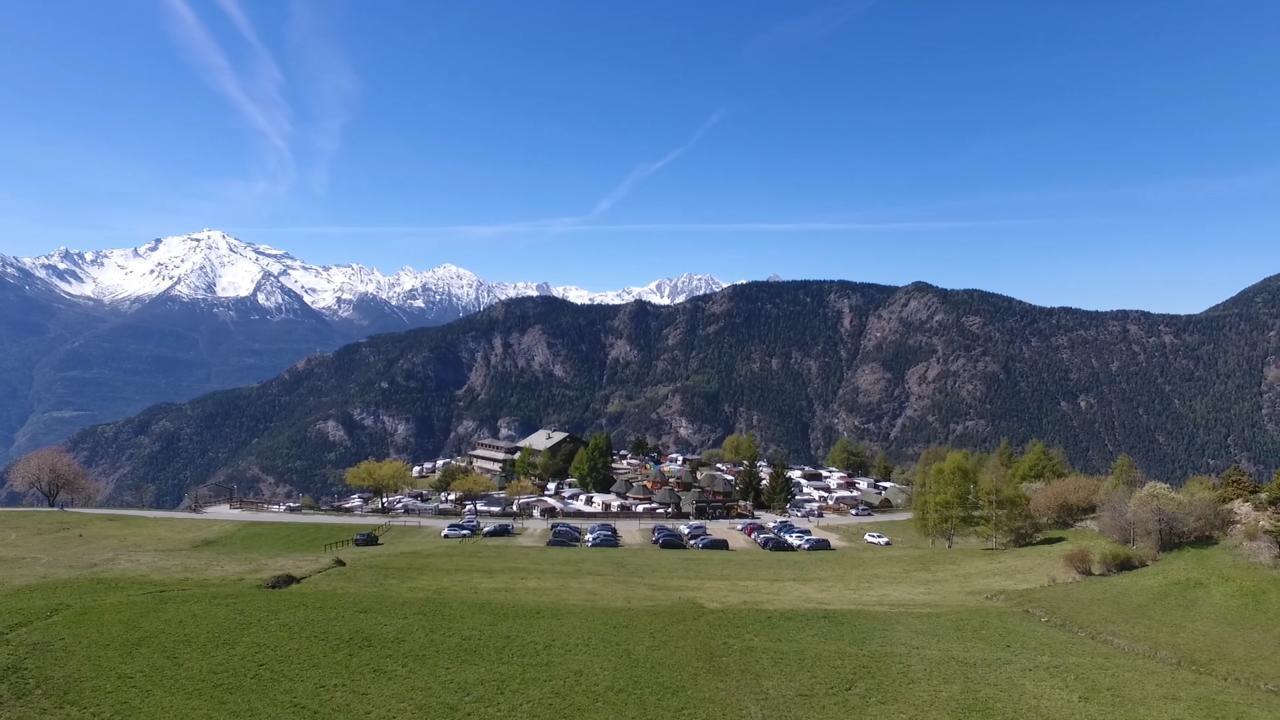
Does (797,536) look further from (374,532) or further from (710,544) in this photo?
(374,532)

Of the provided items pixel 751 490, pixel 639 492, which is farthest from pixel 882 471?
pixel 639 492

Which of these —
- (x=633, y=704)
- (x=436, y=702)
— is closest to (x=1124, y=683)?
(x=633, y=704)

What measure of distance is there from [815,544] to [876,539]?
10267 millimetres

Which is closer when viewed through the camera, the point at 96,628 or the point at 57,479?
the point at 96,628

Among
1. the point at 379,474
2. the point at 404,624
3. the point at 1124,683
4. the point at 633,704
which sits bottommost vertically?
the point at 1124,683

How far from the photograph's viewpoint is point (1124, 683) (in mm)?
29594

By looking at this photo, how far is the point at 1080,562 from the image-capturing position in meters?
48.9

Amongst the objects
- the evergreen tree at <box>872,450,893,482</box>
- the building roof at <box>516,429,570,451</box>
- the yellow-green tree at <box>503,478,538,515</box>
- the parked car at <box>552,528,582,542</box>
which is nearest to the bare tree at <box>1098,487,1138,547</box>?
the parked car at <box>552,528,582,542</box>

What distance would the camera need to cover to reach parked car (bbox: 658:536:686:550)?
67.8 m

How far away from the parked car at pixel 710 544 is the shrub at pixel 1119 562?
106 ft

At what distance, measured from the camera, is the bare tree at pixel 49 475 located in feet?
312

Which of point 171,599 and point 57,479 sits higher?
point 57,479

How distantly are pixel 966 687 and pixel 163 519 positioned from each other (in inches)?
3376

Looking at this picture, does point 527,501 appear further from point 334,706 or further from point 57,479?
point 334,706
